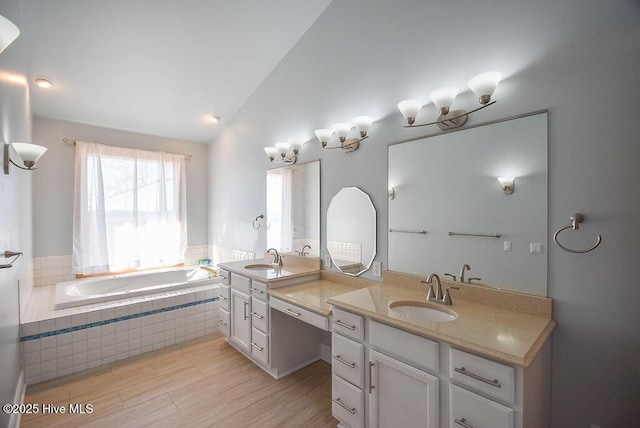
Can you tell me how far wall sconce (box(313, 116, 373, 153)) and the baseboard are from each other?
2830 millimetres

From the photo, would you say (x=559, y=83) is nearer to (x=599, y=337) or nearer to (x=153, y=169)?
(x=599, y=337)

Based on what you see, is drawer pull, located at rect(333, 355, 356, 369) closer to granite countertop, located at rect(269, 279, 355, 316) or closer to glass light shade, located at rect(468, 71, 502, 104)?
granite countertop, located at rect(269, 279, 355, 316)

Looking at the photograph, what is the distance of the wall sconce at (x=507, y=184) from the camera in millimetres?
1548

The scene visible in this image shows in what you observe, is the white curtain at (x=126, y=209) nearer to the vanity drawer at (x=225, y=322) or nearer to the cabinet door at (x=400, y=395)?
the vanity drawer at (x=225, y=322)

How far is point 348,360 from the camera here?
1.64 meters

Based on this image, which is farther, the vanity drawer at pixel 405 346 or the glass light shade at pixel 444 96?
the glass light shade at pixel 444 96

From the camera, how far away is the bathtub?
9.01ft

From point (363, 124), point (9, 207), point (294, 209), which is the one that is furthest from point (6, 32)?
point (294, 209)

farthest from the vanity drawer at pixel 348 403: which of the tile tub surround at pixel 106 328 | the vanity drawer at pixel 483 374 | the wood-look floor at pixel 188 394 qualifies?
the tile tub surround at pixel 106 328

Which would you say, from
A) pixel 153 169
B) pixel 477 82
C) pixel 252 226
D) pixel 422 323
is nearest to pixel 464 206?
pixel 477 82

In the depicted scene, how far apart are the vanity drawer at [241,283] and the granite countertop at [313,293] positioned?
351 millimetres

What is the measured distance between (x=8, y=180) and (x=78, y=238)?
2.05 m

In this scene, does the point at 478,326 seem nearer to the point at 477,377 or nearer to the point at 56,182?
the point at 477,377

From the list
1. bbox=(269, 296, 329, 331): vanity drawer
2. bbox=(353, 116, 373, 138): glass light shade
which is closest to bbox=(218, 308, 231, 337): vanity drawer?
bbox=(269, 296, 329, 331): vanity drawer
